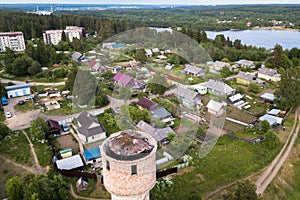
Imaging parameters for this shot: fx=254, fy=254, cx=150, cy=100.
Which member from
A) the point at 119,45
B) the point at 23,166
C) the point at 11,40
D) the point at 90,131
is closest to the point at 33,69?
the point at 119,45

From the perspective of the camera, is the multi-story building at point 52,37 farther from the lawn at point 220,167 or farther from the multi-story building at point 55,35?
the lawn at point 220,167

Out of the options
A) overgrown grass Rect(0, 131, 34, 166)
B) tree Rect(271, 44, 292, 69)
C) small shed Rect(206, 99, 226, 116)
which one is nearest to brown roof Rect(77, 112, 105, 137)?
overgrown grass Rect(0, 131, 34, 166)

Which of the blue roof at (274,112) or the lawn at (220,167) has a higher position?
the blue roof at (274,112)

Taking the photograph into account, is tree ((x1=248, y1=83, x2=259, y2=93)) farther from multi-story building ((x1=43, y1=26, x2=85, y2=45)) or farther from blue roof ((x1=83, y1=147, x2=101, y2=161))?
multi-story building ((x1=43, y1=26, x2=85, y2=45))

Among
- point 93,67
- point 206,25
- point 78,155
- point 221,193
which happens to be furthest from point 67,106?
point 206,25

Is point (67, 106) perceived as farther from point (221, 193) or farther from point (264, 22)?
point (264, 22)

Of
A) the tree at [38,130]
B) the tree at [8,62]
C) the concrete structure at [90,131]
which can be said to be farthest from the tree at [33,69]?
the concrete structure at [90,131]
